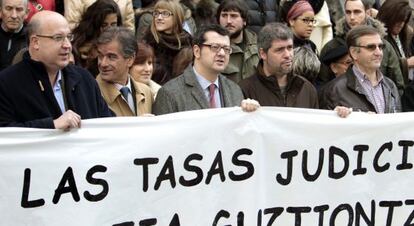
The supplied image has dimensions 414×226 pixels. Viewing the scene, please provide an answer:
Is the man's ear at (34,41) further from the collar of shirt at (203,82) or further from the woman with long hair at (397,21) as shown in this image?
the woman with long hair at (397,21)

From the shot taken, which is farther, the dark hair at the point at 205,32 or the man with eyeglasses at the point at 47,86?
the dark hair at the point at 205,32

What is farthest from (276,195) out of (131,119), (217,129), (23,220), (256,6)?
(256,6)

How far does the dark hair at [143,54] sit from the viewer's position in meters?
7.91

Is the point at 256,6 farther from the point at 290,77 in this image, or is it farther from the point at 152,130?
the point at 152,130

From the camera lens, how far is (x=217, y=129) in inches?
252

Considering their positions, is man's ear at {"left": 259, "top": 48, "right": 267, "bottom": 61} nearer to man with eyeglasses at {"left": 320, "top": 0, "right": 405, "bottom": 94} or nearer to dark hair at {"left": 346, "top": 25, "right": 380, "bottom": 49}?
dark hair at {"left": 346, "top": 25, "right": 380, "bottom": 49}

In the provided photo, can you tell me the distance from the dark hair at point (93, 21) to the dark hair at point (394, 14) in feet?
10.2

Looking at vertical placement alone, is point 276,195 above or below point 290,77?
below

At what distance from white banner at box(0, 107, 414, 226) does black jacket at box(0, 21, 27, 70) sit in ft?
7.70

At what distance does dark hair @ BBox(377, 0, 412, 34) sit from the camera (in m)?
10.4

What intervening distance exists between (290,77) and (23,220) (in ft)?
8.40

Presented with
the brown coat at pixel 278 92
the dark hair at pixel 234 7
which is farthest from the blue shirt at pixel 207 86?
the dark hair at pixel 234 7

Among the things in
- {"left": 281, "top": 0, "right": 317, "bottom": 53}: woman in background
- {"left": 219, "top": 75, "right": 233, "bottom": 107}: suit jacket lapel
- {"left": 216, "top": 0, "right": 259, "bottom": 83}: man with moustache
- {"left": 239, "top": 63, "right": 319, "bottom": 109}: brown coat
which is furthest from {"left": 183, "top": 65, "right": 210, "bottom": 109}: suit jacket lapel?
{"left": 281, "top": 0, "right": 317, "bottom": 53}: woman in background

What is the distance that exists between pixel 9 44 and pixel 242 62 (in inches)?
80.9
